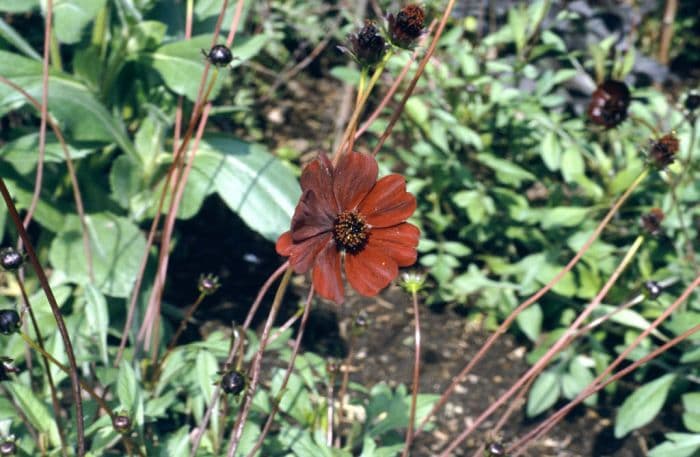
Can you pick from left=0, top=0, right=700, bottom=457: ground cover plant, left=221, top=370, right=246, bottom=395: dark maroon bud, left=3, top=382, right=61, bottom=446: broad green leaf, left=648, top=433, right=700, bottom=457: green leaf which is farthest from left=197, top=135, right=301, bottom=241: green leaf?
left=648, top=433, right=700, bottom=457: green leaf

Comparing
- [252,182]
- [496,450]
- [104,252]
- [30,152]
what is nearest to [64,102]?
[30,152]

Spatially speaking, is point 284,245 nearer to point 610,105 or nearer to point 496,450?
point 496,450

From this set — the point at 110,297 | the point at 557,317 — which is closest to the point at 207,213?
the point at 110,297

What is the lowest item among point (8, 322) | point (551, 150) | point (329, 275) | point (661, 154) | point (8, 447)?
point (8, 447)

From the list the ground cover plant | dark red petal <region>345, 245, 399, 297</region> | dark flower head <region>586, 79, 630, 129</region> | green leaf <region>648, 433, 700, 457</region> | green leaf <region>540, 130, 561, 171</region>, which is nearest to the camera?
dark red petal <region>345, 245, 399, 297</region>

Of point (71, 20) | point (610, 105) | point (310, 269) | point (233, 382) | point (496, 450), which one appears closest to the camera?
point (233, 382)

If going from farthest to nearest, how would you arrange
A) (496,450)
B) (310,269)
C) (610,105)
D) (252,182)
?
(252,182) → (610,105) → (310,269) → (496,450)

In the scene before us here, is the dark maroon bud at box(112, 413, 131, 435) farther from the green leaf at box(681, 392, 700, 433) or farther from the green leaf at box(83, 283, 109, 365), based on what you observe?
the green leaf at box(681, 392, 700, 433)
